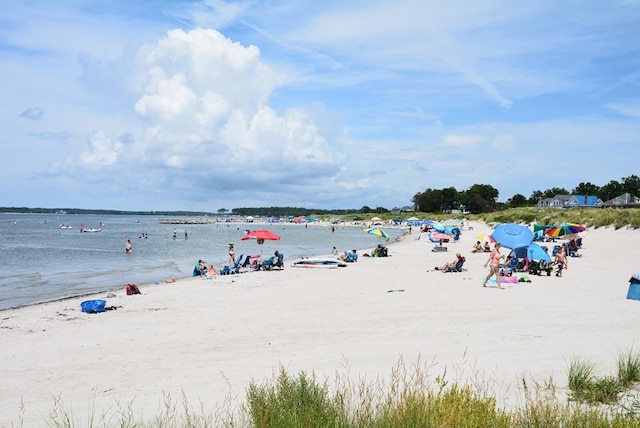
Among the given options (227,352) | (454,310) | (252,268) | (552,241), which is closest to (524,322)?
(454,310)

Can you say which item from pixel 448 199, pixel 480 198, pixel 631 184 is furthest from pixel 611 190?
pixel 448 199

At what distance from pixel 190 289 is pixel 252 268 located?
6540mm

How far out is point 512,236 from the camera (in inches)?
758

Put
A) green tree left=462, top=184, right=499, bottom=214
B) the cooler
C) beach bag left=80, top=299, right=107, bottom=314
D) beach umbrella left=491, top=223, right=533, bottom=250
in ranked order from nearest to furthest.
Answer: the cooler
beach bag left=80, top=299, right=107, bottom=314
beach umbrella left=491, top=223, right=533, bottom=250
green tree left=462, top=184, right=499, bottom=214

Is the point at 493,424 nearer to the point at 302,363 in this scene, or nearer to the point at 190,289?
the point at 302,363

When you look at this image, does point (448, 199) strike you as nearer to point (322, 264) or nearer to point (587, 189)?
point (587, 189)

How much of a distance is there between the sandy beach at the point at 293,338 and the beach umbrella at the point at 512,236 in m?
1.67

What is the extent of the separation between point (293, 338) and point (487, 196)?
119 m

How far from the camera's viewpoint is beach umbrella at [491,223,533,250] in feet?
62.6

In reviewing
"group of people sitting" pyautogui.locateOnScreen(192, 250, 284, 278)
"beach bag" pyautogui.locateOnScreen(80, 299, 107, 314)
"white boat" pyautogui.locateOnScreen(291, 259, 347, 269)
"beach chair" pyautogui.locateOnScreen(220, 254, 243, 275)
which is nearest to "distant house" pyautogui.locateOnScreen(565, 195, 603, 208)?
"white boat" pyautogui.locateOnScreen(291, 259, 347, 269)

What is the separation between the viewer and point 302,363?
814 centimetres

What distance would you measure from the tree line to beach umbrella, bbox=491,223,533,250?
9144 centimetres

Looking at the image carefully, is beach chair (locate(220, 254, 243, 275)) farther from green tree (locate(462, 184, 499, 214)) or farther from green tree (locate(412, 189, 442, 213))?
green tree (locate(412, 189, 442, 213))

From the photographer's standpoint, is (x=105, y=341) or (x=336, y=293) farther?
(x=336, y=293)
